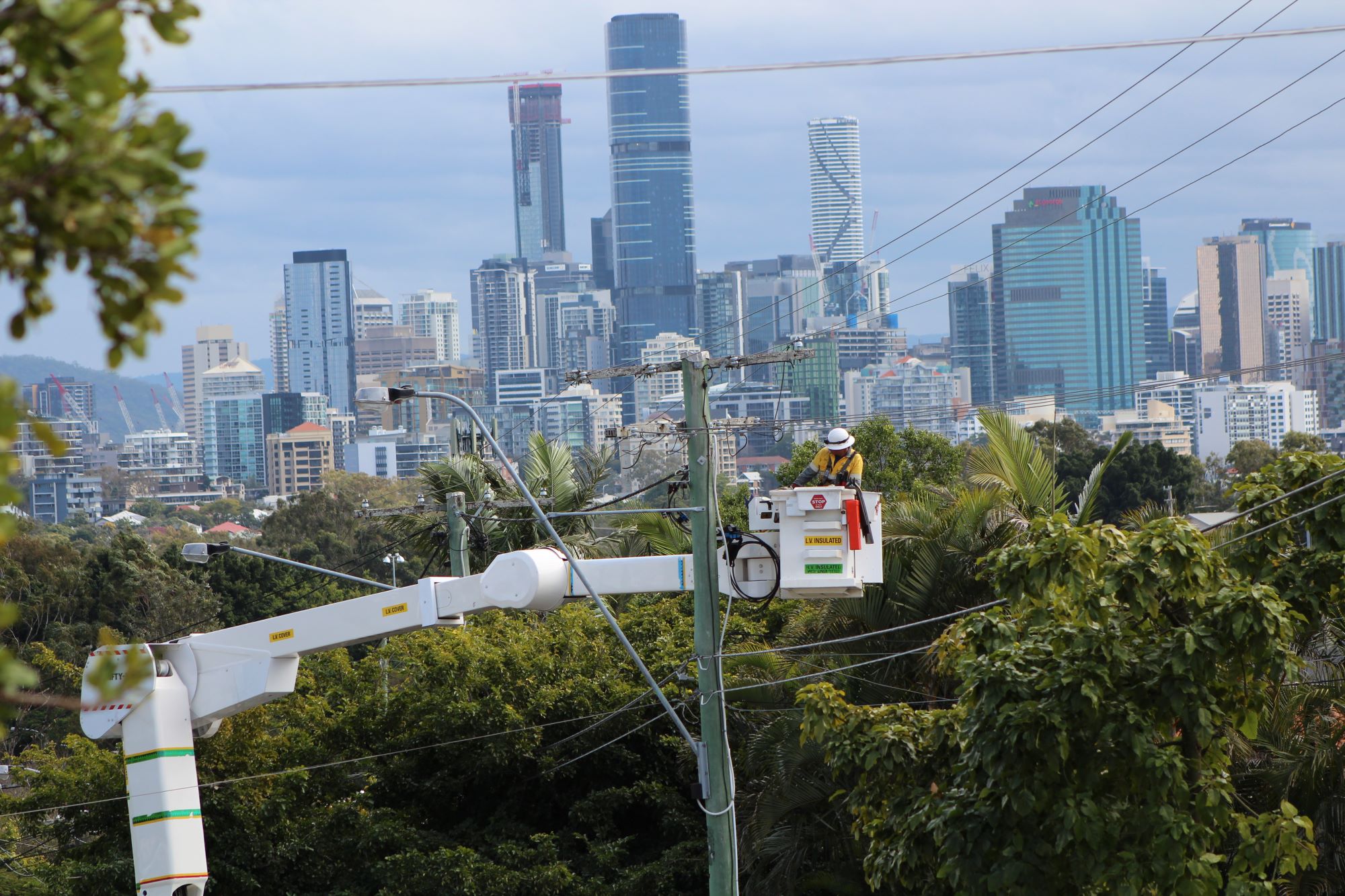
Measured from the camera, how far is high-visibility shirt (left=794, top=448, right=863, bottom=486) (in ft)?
46.1

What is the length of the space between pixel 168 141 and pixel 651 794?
19.4m

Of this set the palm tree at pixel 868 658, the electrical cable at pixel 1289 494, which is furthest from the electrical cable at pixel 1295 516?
the palm tree at pixel 868 658

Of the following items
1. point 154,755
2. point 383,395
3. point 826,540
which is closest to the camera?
point 826,540

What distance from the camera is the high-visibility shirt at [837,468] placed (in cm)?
1405

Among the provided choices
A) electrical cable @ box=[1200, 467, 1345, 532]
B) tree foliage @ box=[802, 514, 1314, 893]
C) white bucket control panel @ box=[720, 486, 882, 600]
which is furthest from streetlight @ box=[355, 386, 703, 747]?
electrical cable @ box=[1200, 467, 1345, 532]

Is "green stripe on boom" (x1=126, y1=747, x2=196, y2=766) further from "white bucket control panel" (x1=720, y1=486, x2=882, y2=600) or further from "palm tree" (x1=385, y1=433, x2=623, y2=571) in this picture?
"palm tree" (x1=385, y1=433, x2=623, y2=571)

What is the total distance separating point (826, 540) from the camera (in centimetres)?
1351

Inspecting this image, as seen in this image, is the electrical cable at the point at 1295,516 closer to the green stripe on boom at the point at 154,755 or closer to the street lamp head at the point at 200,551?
the green stripe on boom at the point at 154,755

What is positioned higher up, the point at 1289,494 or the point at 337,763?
the point at 1289,494

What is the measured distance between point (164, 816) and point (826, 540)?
6.64 metres

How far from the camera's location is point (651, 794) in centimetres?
2186

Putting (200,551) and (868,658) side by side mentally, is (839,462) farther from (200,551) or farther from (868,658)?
(200,551)

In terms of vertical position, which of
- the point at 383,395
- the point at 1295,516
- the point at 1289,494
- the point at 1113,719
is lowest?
the point at 1113,719

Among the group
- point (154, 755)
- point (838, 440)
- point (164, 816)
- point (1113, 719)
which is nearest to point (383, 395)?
point (154, 755)
